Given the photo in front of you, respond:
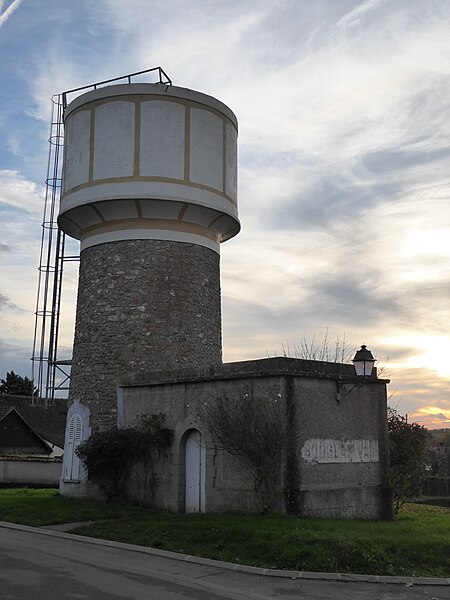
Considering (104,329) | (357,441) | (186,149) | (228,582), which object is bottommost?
(228,582)

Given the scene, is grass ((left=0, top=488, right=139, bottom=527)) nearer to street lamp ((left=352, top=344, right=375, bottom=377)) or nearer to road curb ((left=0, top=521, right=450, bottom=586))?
road curb ((left=0, top=521, right=450, bottom=586))

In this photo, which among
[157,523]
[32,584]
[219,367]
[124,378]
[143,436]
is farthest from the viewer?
[124,378]

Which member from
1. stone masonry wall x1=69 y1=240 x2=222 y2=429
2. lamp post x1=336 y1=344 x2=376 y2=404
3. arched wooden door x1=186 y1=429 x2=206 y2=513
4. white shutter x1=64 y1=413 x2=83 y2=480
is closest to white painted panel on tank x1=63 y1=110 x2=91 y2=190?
stone masonry wall x1=69 y1=240 x2=222 y2=429

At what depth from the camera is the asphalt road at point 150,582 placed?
836 centimetres

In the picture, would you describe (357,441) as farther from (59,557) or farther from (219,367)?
(59,557)

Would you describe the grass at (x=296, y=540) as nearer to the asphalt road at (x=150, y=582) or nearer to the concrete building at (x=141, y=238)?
the asphalt road at (x=150, y=582)

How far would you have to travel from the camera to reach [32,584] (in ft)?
28.6

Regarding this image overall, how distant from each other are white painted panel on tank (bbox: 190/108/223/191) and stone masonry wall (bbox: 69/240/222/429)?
6.99 ft

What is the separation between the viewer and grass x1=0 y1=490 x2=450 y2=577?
32.8 ft

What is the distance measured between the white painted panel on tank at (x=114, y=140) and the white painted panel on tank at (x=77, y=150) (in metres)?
0.37

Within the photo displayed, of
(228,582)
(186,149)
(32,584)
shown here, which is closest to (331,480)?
(228,582)

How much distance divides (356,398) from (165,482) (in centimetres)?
521

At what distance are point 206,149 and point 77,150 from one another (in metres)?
4.03

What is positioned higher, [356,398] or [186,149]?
[186,149]
